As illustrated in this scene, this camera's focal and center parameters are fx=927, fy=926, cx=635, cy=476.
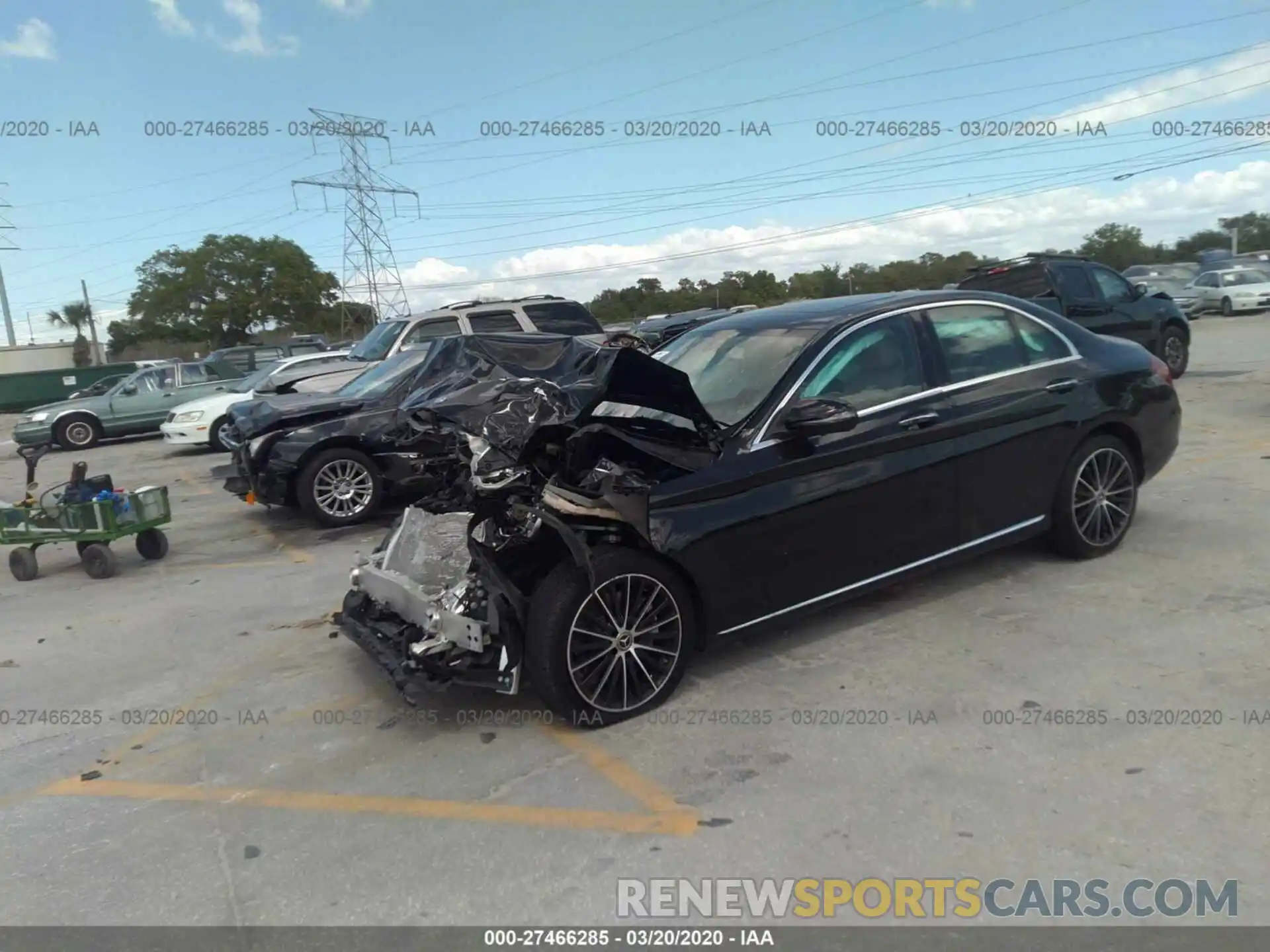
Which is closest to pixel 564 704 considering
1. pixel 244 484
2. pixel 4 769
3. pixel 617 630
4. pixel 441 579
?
pixel 617 630

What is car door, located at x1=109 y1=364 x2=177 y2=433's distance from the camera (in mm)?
20703

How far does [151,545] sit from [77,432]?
14.5 m

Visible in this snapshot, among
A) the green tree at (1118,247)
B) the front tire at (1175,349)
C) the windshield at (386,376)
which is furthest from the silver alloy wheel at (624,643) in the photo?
the green tree at (1118,247)

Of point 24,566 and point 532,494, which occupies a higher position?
point 532,494

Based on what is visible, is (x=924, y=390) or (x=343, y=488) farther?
(x=343, y=488)

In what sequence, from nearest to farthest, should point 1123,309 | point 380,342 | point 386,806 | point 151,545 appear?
point 386,806
point 151,545
point 1123,309
point 380,342

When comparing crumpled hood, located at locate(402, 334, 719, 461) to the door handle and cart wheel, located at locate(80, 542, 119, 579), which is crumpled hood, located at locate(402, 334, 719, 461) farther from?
cart wheel, located at locate(80, 542, 119, 579)

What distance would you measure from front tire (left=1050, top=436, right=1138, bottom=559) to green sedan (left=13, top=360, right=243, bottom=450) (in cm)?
1859

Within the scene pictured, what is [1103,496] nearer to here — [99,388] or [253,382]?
[253,382]

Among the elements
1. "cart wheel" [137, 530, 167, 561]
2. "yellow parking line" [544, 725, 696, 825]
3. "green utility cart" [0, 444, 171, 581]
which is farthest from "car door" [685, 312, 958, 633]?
"cart wheel" [137, 530, 167, 561]

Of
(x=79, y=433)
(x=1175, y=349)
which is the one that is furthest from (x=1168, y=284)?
(x=79, y=433)

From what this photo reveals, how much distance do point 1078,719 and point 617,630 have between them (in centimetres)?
201

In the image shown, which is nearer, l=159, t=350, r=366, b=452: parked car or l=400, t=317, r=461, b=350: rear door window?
l=400, t=317, r=461, b=350: rear door window

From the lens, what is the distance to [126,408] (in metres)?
20.7
